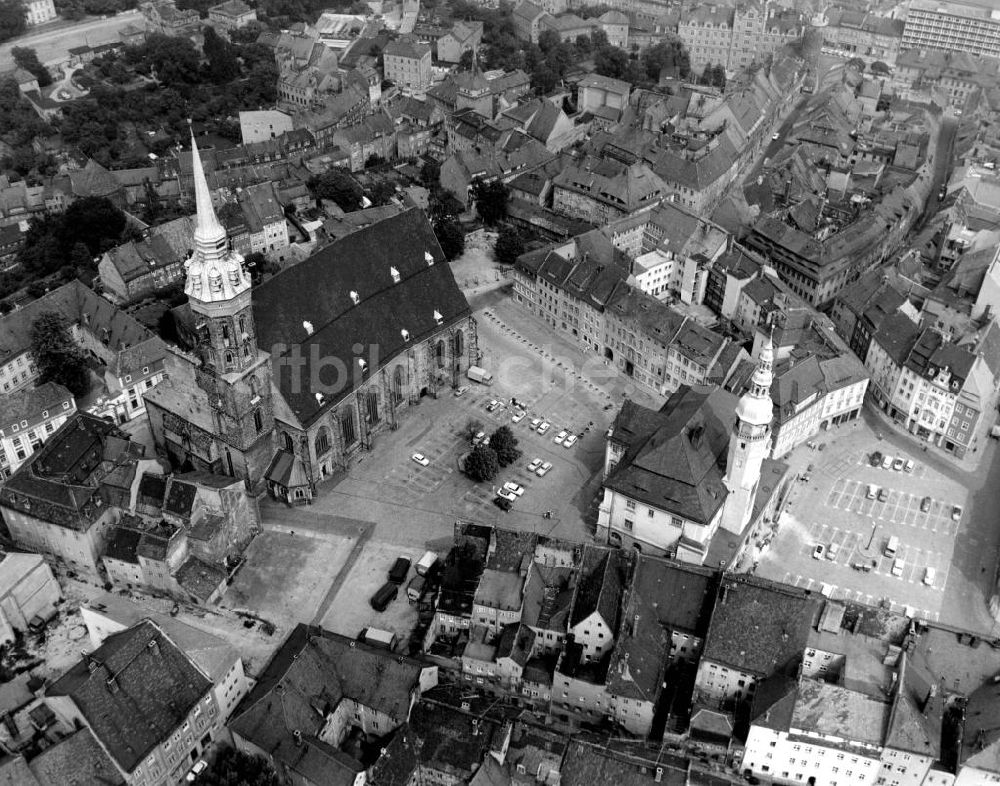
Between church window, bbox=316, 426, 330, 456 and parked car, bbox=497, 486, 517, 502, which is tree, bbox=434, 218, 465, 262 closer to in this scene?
church window, bbox=316, 426, 330, 456

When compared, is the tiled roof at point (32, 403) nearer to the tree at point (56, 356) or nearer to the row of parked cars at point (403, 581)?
the tree at point (56, 356)

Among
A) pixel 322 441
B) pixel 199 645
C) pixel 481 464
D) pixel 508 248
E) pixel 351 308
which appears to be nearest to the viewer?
pixel 199 645

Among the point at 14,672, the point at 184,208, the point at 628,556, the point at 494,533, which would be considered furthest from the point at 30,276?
the point at 628,556

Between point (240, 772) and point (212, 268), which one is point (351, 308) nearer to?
point (212, 268)

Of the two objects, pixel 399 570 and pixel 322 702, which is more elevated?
pixel 322 702

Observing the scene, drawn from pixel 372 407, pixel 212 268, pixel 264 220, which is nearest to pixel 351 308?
pixel 372 407

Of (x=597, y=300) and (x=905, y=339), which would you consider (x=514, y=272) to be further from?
(x=905, y=339)

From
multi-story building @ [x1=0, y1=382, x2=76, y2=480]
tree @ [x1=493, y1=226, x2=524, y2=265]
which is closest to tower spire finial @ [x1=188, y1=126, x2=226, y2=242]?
multi-story building @ [x1=0, y1=382, x2=76, y2=480]

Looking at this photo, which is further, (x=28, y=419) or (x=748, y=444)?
(x=28, y=419)
